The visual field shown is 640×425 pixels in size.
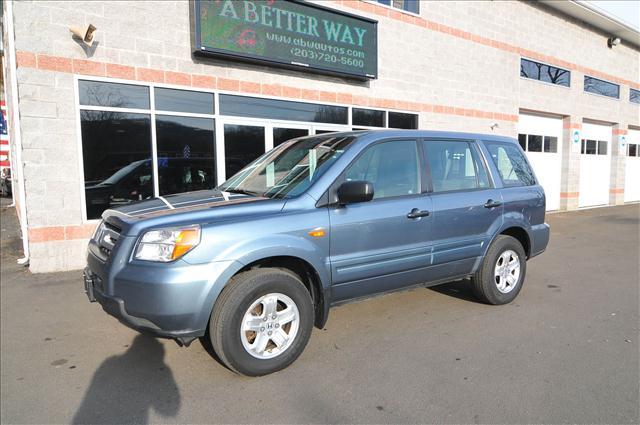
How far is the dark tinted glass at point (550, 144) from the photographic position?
15508 mm

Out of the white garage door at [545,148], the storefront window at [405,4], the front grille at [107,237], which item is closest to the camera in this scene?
the front grille at [107,237]

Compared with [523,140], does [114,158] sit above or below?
below

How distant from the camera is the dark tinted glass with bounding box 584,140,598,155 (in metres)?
17.1

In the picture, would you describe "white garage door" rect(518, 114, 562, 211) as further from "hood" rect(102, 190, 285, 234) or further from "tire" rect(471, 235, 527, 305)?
"hood" rect(102, 190, 285, 234)

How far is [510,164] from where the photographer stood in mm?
5098

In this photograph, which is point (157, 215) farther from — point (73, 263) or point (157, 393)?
point (73, 263)

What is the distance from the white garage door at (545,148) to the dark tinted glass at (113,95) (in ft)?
39.7

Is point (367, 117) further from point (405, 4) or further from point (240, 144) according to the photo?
point (240, 144)

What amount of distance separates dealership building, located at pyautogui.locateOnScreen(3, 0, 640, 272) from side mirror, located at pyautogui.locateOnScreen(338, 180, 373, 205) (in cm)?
517

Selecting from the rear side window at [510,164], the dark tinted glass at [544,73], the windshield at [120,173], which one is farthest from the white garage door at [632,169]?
the windshield at [120,173]

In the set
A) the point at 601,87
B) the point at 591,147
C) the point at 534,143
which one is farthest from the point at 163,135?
the point at 601,87

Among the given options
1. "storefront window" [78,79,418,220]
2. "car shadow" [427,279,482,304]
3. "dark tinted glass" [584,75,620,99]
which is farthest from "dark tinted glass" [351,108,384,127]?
"dark tinted glass" [584,75,620,99]

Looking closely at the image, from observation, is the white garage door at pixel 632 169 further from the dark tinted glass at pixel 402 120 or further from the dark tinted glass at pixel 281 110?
the dark tinted glass at pixel 281 110

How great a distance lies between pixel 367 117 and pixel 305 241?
7.54 meters
